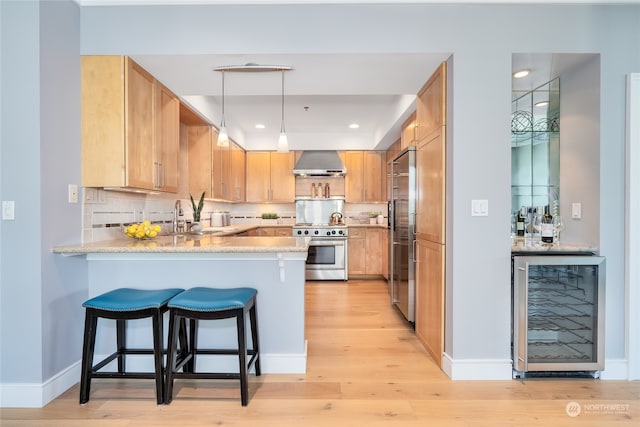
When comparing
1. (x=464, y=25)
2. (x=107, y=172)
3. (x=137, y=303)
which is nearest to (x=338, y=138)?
(x=464, y=25)

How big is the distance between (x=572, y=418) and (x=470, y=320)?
2.35ft

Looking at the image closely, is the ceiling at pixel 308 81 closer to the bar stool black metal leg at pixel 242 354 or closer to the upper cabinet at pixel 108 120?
the upper cabinet at pixel 108 120

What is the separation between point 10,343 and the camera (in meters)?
2.10

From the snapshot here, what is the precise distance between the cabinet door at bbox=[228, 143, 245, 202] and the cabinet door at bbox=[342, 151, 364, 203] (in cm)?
178

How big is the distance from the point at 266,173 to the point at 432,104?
3.95 m

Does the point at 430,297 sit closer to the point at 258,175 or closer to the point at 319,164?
the point at 319,164

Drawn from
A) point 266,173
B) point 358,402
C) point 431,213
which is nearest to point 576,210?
point 431,213

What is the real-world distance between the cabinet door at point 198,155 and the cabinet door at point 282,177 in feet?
6.53

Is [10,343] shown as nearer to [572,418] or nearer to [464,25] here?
[572,418]

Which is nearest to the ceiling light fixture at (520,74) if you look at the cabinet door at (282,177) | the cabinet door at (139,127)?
the cabinet door at (139,127)

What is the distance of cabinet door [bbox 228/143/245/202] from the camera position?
5.40 meters

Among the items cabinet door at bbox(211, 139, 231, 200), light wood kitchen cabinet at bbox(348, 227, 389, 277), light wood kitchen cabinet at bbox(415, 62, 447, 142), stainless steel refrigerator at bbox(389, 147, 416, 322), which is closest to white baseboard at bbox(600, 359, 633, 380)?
stainless steel refrigerator at bbox(389, 147, 416, 322)

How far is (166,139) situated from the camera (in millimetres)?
3133

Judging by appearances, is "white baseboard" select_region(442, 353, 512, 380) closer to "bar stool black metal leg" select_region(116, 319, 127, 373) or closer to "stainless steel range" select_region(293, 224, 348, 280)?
"bar stool black metal leg" select_region(116, 319, 127, 373)
